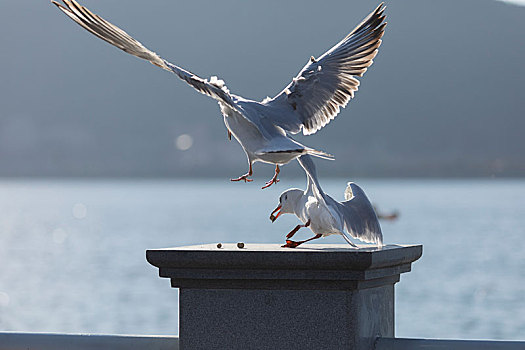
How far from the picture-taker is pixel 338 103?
482cm

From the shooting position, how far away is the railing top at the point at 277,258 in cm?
377

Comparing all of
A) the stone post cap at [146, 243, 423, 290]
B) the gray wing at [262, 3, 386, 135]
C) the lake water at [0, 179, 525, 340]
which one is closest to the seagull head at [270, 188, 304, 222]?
the gray wing at [262, 3, 386, 135]

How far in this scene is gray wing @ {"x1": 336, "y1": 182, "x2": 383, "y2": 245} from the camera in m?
4.26

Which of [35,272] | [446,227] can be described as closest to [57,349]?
[35,272]

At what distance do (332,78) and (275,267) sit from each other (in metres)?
1.33

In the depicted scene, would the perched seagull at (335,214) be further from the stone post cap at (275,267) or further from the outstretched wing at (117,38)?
the outstretched wing at (117,38)

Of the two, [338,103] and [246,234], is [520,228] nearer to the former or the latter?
[246,234]

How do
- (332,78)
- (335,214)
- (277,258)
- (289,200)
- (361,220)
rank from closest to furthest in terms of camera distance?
(277,258) < (335,214) < (361,220) < (289,200) < (332,78)

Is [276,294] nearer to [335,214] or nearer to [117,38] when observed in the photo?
[335,214]

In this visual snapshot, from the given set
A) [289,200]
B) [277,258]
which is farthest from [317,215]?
[277,258]

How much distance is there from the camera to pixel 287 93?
4730 millimetres

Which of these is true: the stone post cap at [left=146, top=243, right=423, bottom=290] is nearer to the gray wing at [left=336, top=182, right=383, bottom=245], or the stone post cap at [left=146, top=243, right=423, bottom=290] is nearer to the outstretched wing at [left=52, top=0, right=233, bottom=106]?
the gray wing at [left=336, top=182, right=383, bottom=245]

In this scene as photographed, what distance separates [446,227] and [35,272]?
1458 inches

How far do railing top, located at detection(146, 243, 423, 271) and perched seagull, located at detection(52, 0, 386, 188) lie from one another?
0.50 metres
